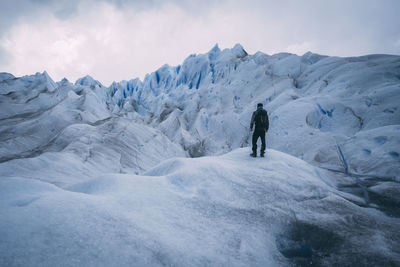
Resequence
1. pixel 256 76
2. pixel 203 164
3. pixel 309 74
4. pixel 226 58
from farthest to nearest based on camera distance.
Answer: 1. pixel 226 58
2. pixel 256 76
3. pixel 309 74
4. pixel 203 164

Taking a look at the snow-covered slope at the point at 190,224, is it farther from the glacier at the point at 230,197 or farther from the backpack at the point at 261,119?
the backpack at the point at 261,119

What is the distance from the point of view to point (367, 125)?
9523 millimetres

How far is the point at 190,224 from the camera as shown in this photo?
99.3 inches

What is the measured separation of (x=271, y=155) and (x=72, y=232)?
505 cm

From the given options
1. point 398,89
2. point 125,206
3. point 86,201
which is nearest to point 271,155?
point 125,206

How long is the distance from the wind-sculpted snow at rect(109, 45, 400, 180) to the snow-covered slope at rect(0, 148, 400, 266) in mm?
4356

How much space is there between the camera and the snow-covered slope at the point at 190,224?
5.80 ft

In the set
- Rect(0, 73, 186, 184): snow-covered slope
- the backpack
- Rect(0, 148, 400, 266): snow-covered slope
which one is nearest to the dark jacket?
the backpack

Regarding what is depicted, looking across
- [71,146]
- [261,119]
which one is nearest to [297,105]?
[261,119]

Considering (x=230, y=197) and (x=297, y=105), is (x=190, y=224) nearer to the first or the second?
(x=230, y=197)

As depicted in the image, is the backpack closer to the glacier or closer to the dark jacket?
the dark jacket

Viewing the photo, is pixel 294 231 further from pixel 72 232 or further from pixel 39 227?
pixel 39 227

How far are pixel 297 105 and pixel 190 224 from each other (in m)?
12.8

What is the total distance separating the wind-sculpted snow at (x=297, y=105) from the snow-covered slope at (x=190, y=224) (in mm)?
4356
